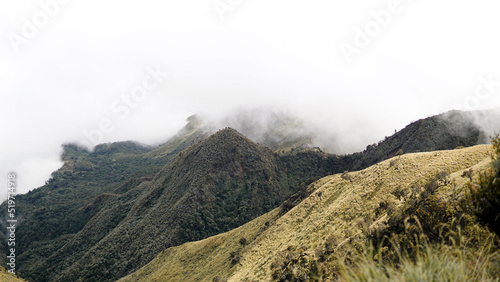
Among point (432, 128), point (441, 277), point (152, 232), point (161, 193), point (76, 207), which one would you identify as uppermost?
point (76, 207)

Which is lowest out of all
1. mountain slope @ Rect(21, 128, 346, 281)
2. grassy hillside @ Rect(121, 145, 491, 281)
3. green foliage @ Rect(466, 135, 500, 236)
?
grassy hillside @ Rect(121, 145, 491, 281)

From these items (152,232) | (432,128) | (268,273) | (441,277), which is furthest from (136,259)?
(432,128)

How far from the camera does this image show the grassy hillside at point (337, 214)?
23703mm

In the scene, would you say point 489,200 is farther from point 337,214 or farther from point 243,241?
point 243,241

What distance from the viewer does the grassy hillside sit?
23.7 meters

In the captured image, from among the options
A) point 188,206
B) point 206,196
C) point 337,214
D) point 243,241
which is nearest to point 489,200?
point 337,214

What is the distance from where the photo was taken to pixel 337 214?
29.2 m

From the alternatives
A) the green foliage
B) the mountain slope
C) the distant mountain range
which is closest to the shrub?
the distant mountain range

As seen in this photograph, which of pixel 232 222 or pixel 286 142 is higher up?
pixel 286 142

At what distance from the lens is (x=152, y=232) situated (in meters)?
79.6

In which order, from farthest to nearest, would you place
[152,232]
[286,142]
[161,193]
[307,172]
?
[286,142]
[307,172]
[161,193]
[152,232]

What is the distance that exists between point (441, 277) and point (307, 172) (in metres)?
108

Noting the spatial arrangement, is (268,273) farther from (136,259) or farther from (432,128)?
(432,128)

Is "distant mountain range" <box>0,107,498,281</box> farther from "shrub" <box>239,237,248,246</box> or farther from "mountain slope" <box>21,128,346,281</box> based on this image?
"shrub" <box>239,237,248,246</box>
